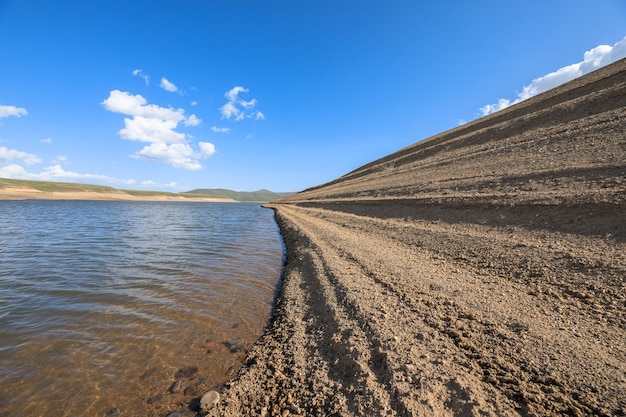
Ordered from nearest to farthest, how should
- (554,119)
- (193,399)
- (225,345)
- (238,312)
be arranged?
(193,399) < (225,345) < (238,312) < (554,119)

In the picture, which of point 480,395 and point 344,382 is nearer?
point 480,395

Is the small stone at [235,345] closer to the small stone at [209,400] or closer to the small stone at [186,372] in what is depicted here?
the small stone at [186,372]

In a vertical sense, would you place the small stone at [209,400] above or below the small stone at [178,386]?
above

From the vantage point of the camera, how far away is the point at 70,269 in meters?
13.0

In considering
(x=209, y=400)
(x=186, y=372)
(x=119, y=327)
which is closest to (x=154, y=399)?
(x=186, y=372)

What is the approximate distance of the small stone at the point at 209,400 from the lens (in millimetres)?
4497

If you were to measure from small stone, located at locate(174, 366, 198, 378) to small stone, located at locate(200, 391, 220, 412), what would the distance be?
47.4 inches

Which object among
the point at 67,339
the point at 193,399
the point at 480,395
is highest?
the point at 67,339

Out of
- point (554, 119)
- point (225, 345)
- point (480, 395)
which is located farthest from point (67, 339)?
point (554, 119)

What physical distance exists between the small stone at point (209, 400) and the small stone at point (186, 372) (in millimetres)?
1203

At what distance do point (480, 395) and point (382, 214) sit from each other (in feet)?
61.0

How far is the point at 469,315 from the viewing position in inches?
229

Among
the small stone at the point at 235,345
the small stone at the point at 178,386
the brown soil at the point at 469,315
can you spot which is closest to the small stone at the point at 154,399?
the small stone at the point at 178,386

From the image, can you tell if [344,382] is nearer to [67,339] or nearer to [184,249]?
[67,339]
